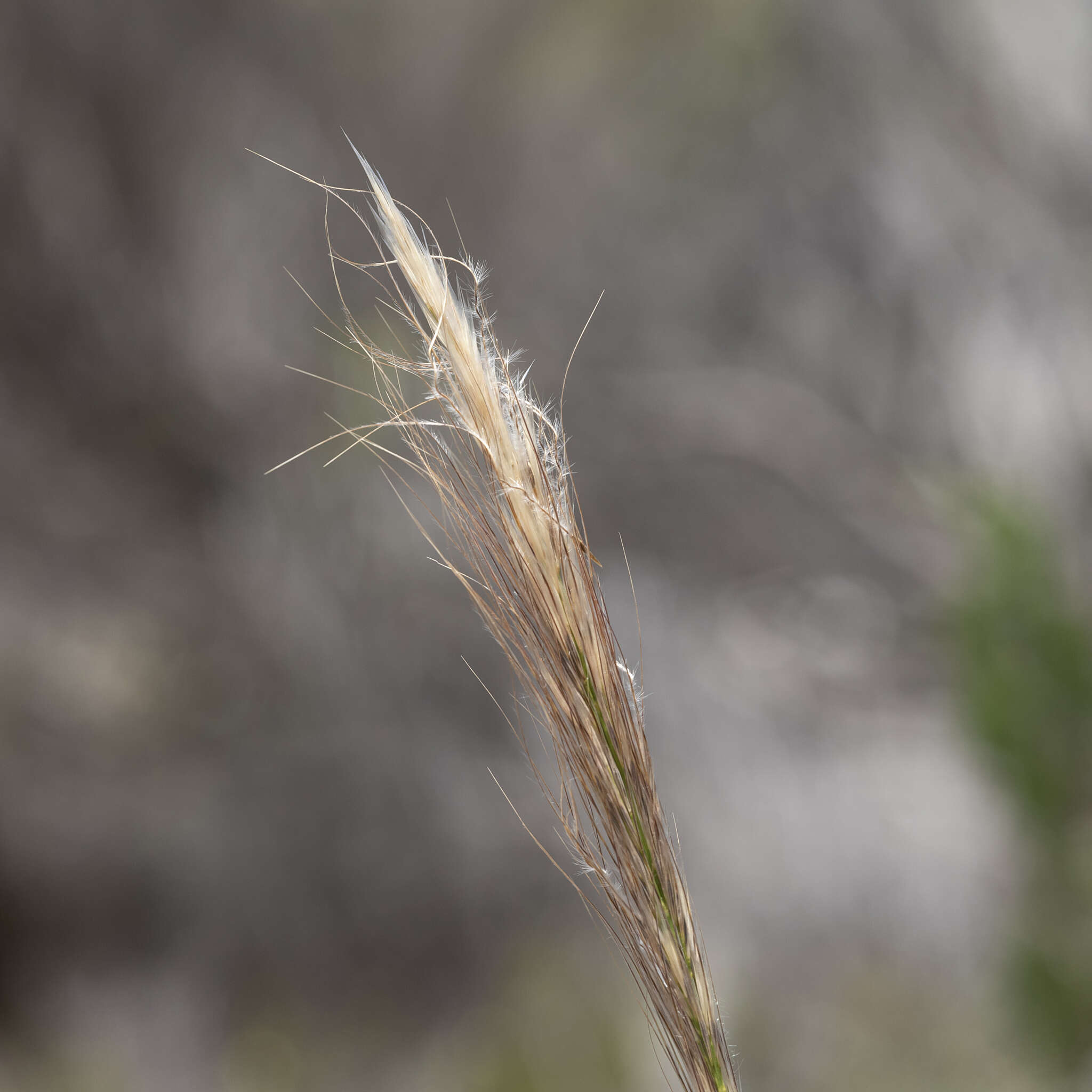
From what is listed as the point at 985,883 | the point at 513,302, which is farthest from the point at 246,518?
the point at 985,883

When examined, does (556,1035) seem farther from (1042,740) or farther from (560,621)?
(560,621)

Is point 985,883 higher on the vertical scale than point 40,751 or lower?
higher

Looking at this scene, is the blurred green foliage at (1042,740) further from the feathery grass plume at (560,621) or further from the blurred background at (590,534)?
the feathery grass plume at (560,621)

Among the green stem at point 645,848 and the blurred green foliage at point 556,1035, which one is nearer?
the green stem at point 645,848

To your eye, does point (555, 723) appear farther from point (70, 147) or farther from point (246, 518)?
point (70, 147)

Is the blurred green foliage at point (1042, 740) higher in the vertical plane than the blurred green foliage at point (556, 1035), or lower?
higher

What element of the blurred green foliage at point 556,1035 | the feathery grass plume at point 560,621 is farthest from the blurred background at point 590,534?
the feathery grass plume at point 560,621
